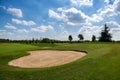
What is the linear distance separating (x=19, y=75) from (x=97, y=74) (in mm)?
6075

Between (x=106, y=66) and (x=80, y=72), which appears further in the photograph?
(x=106, y=66)

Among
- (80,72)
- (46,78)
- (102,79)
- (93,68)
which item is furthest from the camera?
(93,68)

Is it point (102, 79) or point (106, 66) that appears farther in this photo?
point (106, 66)

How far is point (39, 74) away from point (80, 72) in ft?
10.8

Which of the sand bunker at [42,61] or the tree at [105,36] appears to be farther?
the tree at [105,36]

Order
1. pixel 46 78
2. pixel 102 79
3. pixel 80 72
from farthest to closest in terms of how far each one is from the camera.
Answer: pixel 80 72 < pixel 46 78 < pixel 102 79

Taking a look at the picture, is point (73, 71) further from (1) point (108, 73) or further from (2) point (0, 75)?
(2) point (0, 75)

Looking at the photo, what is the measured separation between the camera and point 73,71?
515 inches

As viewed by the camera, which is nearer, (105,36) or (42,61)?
(42,61)

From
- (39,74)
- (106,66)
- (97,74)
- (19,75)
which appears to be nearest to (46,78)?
(39,74)

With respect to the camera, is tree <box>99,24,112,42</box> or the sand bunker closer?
the sand bunker

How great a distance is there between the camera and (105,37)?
91.8m

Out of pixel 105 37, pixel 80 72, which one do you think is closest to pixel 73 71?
pixel 80 72

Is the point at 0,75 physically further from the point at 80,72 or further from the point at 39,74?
the point at 80,72
